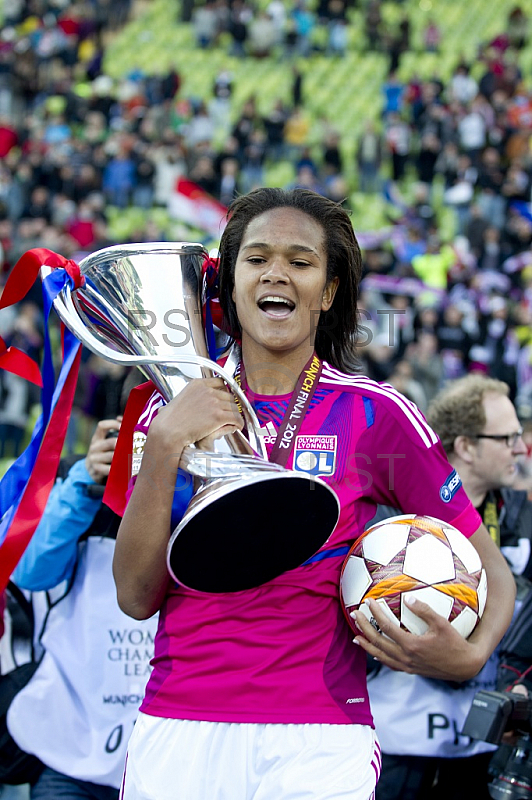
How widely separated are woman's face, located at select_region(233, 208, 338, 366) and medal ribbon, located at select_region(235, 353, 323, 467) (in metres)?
0.09

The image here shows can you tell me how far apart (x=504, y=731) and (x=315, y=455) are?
4.28 ft

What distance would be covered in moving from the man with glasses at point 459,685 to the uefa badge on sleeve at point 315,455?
4.09 ft

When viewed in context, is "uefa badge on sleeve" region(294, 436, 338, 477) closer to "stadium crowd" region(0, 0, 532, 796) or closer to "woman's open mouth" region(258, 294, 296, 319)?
"woman's open mouth" region(258, 294, 296, 319)

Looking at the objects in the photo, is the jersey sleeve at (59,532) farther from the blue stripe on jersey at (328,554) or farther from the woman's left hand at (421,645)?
the woman's left hand at (421,645)

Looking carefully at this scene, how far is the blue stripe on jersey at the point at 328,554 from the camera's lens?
218 centimetres

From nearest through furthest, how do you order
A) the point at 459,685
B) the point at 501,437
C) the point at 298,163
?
the point at 459,685, the point at 501,437, the point at 298,163

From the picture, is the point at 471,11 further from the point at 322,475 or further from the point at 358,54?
the point at 322,475

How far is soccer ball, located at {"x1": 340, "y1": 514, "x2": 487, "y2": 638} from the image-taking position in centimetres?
210

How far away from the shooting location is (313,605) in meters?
2.15

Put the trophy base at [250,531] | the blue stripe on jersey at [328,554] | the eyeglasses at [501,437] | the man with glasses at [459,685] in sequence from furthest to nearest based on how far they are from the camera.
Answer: the eyeglasses at [501,437]
the man with glasses at [459,685]
the blue stripe on jersey at [328,554]
the trophy base at [250,531]

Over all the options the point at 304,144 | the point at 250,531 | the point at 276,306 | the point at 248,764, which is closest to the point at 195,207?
the point at 304,144

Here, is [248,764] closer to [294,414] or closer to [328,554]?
[328,554]

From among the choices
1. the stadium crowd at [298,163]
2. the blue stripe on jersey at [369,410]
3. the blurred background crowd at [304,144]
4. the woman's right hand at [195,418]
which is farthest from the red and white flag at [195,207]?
the woman's right hand at [195,418]

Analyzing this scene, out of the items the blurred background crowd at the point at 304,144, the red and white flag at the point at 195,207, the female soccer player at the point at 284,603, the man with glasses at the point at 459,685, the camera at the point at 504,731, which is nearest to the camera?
the female soccer player at the point at 284,603
